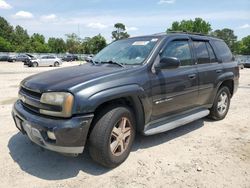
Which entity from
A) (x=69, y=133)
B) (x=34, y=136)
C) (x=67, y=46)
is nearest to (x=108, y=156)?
(x=69, y=133)

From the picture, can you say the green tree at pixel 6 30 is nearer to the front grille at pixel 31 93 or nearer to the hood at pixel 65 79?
the front grille at pixel 31 93

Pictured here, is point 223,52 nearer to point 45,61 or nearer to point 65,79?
point 65,79

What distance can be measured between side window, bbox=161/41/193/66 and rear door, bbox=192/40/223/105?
0.81 feet

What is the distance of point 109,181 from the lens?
358 centimetres

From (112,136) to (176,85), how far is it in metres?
1.49

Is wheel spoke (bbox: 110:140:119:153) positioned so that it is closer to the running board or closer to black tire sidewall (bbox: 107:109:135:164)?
black tire sidewall (bbox: 107:109:135:164)

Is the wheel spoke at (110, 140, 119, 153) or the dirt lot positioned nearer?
the dirt lot

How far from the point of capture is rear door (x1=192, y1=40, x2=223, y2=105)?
536 cm

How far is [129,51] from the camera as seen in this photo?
187 inches

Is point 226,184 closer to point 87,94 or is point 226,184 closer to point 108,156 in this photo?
point 108,156

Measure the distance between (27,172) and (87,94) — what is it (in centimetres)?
138

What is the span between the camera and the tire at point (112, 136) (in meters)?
3.62

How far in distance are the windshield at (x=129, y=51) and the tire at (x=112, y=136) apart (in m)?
0.91

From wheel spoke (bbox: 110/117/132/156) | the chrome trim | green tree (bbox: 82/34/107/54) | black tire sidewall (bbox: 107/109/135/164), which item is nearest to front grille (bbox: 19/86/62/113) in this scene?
the chrome trim
